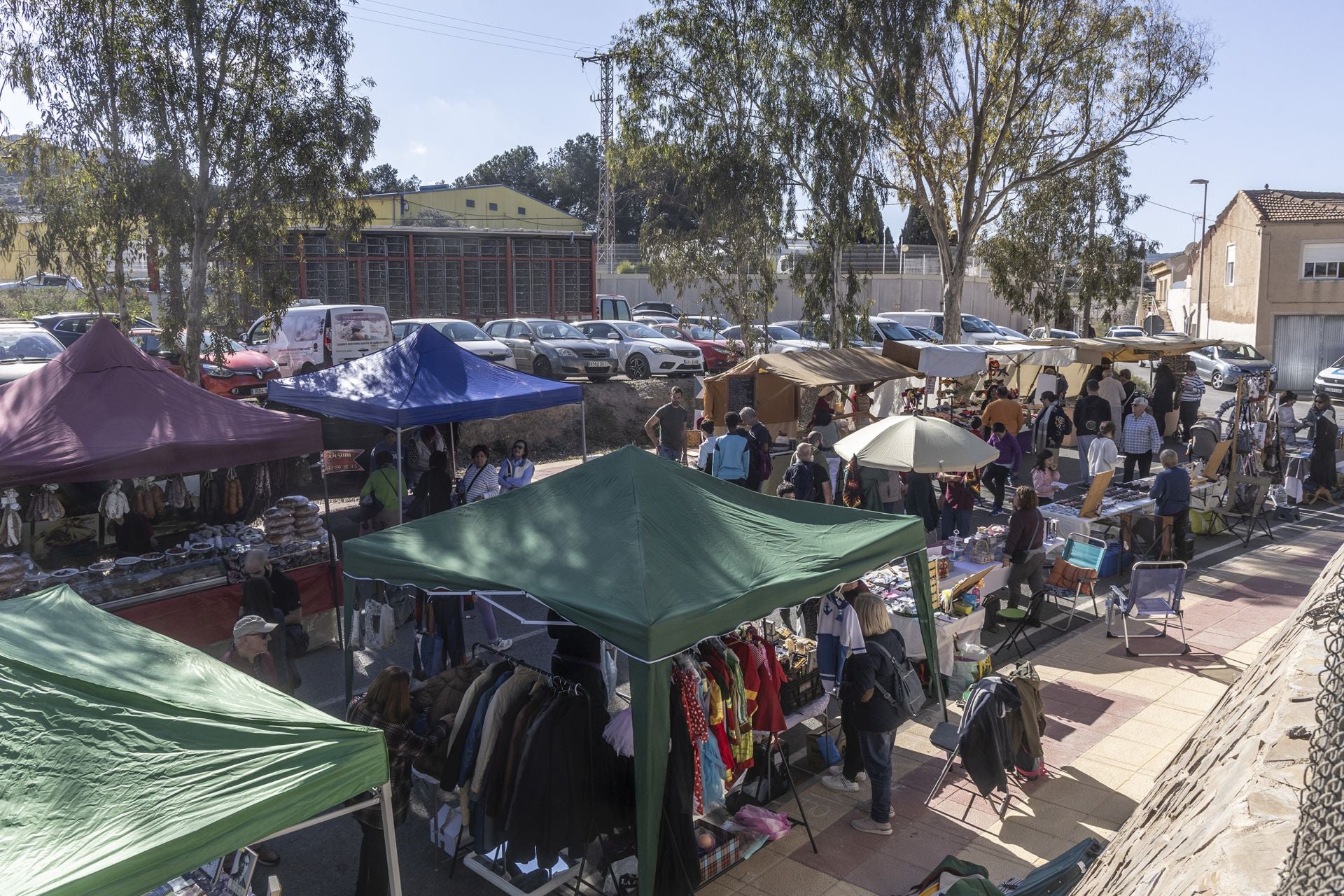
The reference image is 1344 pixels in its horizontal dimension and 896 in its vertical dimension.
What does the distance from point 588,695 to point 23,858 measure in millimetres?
3001

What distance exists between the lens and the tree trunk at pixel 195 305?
1493 cm

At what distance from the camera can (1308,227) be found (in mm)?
35719

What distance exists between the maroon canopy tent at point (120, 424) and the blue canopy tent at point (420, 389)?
1.03 meters

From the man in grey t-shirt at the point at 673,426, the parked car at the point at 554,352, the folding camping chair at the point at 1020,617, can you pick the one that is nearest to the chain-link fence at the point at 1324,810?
the folding camping chair at the point at 1020,617

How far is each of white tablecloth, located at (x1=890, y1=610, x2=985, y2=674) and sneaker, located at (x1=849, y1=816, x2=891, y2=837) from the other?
6.05ft

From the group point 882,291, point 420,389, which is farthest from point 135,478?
point 882,291

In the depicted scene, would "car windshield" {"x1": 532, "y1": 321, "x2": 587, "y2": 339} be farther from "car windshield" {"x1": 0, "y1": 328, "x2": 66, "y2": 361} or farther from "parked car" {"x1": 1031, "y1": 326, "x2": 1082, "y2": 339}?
"parked car" {"x1": 1031, "y1": 326, "x2": 1082, "y2": 339}

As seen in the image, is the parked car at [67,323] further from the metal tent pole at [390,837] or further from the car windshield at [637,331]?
the metal tent pole at [390,837]

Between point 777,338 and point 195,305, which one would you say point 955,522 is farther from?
point 777,338

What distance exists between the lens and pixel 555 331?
2528 centimetres

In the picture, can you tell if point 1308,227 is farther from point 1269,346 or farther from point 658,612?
point 658,612

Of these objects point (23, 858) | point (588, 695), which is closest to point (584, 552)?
point (588, 695)

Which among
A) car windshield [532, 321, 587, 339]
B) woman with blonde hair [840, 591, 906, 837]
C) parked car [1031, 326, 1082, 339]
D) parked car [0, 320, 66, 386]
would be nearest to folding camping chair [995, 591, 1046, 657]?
woman with blonde hair [840, 591, 906, 837]

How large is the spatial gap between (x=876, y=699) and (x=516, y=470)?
5.65 m
